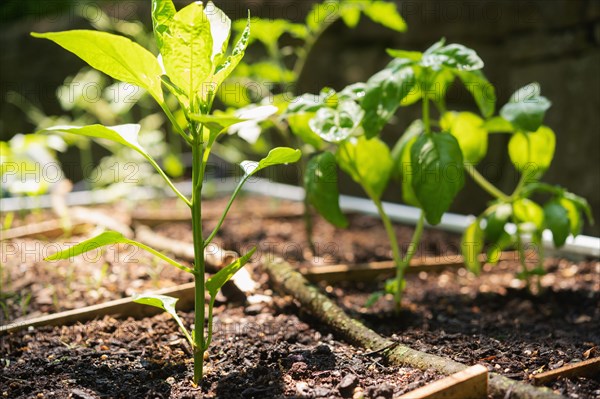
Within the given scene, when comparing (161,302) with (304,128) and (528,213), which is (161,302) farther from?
(528,213)

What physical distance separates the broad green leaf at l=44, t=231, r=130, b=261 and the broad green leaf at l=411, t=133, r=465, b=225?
0.64m

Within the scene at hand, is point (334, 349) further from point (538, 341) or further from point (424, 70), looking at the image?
point (424, 70)

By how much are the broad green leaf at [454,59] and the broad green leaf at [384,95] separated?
0.17ft

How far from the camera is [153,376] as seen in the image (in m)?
1.23

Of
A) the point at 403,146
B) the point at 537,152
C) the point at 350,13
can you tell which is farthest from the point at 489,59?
the point at 403,146

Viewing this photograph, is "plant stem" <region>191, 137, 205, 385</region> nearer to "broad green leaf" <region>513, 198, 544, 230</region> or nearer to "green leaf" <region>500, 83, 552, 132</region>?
"green leaf" <region>500, 83, 552, 132</region>

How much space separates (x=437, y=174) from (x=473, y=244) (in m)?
0.49

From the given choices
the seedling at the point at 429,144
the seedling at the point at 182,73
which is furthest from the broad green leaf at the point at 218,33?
the seedling at the point at 429,144

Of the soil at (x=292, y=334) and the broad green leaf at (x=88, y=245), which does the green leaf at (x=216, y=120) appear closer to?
the broad green leaf at (x=88, y=245)

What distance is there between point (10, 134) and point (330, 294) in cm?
376

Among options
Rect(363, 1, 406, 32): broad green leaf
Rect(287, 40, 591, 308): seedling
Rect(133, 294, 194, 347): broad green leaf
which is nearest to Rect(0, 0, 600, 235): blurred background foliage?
Rect(363, 1, 406, 32): broad green leaf

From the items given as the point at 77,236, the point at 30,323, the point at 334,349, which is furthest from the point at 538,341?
the point at 77,236

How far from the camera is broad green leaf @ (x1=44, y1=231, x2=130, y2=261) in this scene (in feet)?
3.38

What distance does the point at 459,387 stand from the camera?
1011 mm
